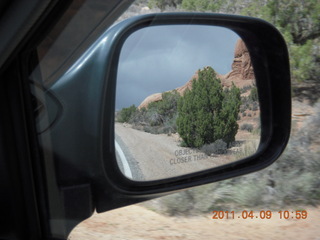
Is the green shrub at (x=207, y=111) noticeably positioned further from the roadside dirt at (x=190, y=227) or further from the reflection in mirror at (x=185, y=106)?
the roadside dirt at (x=190, y=227)

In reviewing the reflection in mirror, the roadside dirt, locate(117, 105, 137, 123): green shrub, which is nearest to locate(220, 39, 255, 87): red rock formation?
the reflection in mirror

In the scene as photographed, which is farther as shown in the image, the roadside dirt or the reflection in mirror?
the roadside dirt

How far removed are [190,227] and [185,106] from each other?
2385mm

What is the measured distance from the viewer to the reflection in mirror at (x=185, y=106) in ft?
6.75

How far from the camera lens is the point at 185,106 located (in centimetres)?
234

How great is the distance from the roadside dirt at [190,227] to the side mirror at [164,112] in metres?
1.12

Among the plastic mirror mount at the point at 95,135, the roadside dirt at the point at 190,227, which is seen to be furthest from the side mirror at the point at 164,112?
the roadside dirt at the point at 190,227

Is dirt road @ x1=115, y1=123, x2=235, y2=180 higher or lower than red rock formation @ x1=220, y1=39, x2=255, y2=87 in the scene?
lower

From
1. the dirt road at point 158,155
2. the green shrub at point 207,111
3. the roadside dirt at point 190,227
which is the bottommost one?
the roadside dirt at point 190,227

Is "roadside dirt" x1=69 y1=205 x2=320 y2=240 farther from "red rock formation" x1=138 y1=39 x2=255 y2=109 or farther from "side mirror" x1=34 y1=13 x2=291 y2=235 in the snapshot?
"red rock formation" x1=138 y1=39 x2=255 y2=109

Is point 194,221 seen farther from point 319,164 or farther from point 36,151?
point 36,151

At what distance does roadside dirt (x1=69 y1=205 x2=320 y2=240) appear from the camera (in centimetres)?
344

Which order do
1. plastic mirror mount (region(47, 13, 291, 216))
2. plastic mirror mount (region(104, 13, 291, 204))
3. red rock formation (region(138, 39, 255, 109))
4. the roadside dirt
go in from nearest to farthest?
1. plastic mirror mount (region(47, 13, 291, 216))
2. plastic mirror mount (region(104, 13, 291, 204))
3. red rock formation (region(138, 39, 255, 109))
4. the roadside dirt

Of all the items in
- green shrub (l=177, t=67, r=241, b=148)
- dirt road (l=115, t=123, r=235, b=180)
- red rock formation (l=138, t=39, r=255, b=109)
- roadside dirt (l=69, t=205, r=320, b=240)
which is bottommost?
roadside dirt (l=69, t=205, r=320, b=240)
